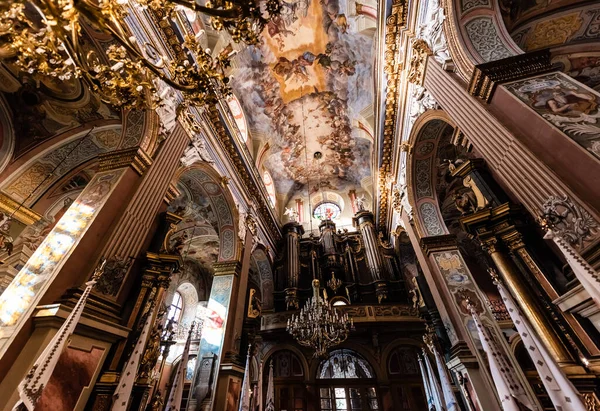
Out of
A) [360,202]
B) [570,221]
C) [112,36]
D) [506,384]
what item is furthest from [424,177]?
[360,202]

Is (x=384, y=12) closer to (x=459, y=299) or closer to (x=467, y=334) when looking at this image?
(x=459, y=299)

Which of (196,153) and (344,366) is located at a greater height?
(196,153)

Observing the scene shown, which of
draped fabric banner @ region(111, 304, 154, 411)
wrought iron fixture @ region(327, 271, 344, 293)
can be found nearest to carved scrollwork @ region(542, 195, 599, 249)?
draped fabric banner @ region(111, 304, 154, 411)

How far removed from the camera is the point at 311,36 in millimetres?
9852

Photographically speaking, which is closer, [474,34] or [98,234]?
[98,234]

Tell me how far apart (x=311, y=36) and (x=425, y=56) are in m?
6.13

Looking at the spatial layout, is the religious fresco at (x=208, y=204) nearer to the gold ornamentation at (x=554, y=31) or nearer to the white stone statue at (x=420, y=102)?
the white stone statue at (x=420, y=102)

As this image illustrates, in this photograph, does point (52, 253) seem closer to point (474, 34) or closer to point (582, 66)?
point (474, 34)

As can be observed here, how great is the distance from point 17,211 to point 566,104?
10317 mm

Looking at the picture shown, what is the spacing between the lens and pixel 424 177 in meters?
7.38

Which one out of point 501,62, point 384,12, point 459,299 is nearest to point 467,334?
point 459,299

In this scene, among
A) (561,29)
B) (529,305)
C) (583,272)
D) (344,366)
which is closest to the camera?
(583,272)

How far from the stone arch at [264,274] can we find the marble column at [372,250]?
4559 mm

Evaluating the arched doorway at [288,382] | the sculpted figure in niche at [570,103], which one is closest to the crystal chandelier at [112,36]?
the sculpted figure in niche at [570,103]
